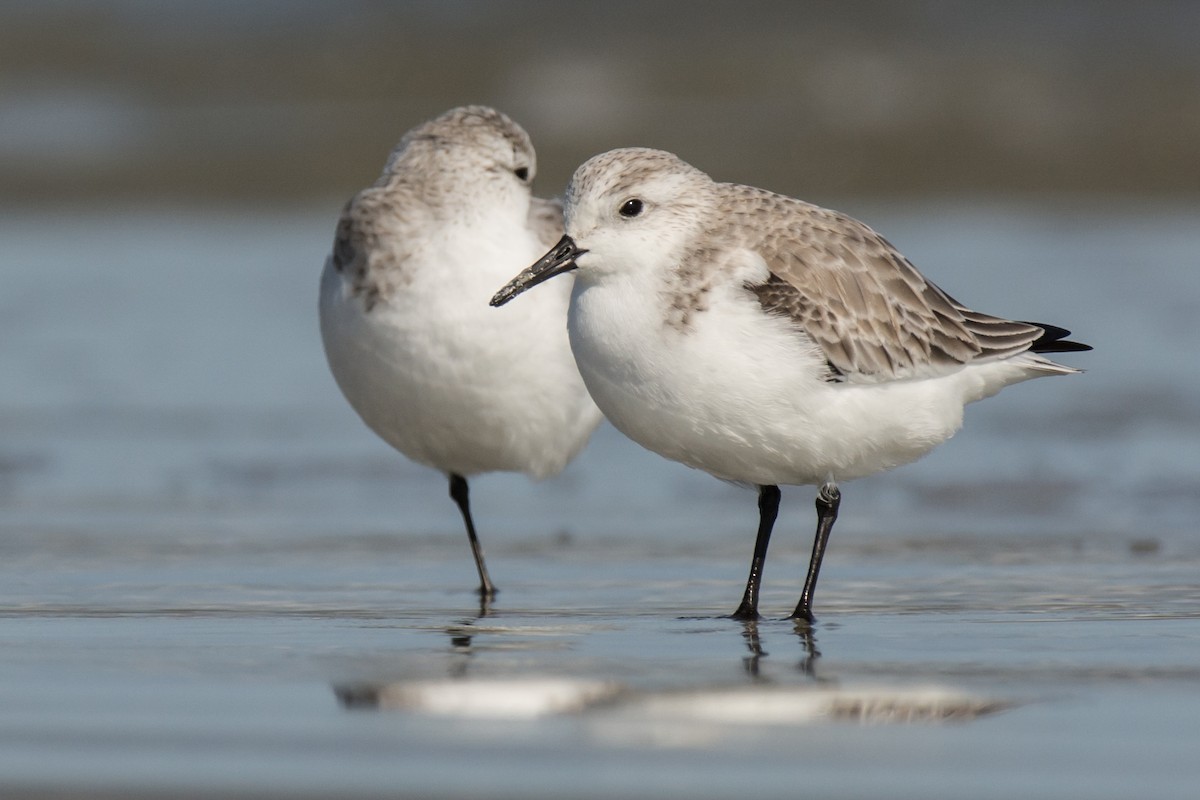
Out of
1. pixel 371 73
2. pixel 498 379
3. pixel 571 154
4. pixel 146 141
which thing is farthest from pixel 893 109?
pixel 498 379

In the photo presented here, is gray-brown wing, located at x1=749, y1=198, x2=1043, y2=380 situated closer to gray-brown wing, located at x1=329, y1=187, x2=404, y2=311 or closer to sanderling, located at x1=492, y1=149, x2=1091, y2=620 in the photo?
sanderling, located at x1=492, y1=149, x2=1091, y2=620

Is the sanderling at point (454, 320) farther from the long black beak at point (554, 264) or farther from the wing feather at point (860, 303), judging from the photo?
the wing feather at point (860, 303)

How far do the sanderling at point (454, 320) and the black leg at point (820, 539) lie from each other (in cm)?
115

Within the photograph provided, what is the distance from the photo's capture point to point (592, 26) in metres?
28.0

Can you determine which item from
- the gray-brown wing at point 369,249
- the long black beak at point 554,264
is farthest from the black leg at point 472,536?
the long black beak at point 554,264

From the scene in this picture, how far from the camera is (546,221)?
22.8 feet

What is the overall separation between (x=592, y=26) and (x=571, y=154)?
631 centimetres

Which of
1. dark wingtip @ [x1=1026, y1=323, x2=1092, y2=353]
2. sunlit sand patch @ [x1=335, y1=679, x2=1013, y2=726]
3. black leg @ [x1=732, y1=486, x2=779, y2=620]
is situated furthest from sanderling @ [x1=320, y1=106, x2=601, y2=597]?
sunlit sand patch @ [x1=335, y1=679, x2=1013, y2=726]

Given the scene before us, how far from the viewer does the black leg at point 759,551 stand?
5.79m

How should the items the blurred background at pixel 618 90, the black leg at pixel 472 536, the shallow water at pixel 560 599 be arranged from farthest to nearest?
the blurred background at pixel 618 90 < the black leg at pixel 472 536 < the shallow water at pixel 560 599

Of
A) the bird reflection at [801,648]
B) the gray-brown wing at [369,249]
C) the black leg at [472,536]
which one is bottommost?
the bird reflection at [801,648]

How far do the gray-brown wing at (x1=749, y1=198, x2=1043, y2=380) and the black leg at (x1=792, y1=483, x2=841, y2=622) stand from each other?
425 millimetres

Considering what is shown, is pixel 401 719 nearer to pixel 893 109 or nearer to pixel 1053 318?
pixel 1053 318

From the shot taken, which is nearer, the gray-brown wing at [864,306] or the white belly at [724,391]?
the white belly at [724,391]
